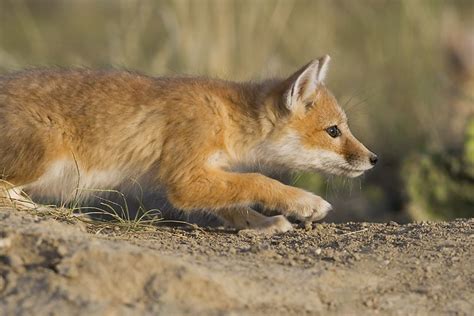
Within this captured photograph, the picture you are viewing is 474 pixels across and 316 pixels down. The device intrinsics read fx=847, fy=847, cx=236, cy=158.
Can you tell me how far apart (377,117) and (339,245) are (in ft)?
19.2

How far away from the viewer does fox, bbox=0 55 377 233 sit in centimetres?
638

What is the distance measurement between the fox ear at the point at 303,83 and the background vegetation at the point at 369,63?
2.77 meters

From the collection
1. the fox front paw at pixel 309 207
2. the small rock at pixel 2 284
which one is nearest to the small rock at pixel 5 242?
the small rock at pixel 2 284

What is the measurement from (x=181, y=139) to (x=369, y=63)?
6500 mm

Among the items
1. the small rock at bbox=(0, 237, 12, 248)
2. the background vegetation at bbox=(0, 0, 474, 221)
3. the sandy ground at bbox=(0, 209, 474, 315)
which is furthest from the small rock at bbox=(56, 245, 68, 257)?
the background vegetation at bbox=(0, 0, 474, 221)

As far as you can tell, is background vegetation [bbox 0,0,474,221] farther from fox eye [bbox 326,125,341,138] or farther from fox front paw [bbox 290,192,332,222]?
fox front paw [bbox 290,192,332,222]

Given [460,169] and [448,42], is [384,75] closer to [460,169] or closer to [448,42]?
[448,42]

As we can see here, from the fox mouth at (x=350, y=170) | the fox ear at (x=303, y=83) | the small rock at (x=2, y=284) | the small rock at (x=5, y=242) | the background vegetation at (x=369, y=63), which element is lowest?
the small rock at (x=2, y=284)

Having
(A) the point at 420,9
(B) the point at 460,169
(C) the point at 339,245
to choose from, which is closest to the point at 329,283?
(C) the point at 339,245

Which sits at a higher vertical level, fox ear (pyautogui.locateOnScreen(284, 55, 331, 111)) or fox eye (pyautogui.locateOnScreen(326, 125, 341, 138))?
fox ear (pyautogui.locateOnScreen(284, 55, 331, 111))

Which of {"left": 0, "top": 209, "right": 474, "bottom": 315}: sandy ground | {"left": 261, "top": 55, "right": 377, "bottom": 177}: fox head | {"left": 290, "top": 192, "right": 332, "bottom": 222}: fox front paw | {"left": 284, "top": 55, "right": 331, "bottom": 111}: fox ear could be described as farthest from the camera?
{"left": 261, "top": 55, "right": 377, "bottom": 177}: fox head

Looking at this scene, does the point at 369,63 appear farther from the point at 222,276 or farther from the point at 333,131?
the point at 222,276

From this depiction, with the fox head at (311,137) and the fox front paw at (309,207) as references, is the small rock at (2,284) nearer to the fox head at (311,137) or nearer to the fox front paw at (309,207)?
the fox front paw at (309,207)

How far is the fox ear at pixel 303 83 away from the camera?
6.54 m
